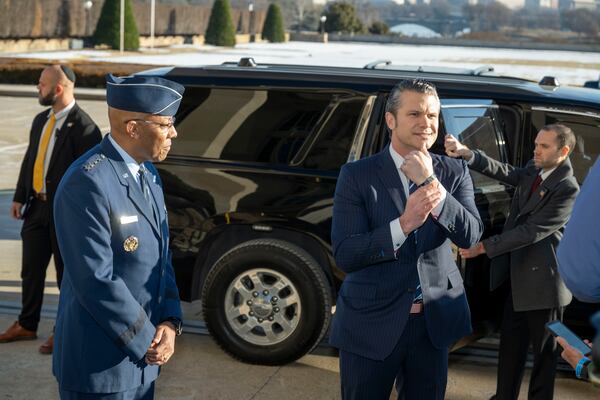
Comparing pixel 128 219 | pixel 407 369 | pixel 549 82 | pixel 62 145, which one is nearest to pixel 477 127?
pixel 549 82

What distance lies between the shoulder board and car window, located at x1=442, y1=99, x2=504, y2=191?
2.90 m

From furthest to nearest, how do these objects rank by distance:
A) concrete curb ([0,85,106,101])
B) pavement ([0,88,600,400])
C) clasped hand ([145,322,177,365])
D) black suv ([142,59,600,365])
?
1. concrete curb ([0,85,106,101])
2. black suv ([142,59,600,365])
3. pavement ([0,88,600,400])
4. clasped hand ([145,322,177,365])

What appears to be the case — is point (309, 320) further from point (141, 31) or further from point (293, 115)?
point (141, 31)

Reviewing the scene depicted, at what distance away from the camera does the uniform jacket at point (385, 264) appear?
12.8ft

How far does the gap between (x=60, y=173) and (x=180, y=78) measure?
3.19ft

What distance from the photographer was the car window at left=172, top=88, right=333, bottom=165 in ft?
20.9

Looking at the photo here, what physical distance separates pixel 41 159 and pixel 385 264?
10.7 ft

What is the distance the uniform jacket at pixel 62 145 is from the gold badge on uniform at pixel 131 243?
3134 mm

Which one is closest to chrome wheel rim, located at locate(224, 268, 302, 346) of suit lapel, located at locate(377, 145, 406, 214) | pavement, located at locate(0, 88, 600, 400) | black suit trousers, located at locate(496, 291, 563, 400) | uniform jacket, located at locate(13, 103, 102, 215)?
pavement, located at locate(0, 88, 600, 400)

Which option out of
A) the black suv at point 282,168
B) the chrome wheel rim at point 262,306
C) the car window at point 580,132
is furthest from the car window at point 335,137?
the car window at point 580,132

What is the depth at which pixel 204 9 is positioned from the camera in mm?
90812

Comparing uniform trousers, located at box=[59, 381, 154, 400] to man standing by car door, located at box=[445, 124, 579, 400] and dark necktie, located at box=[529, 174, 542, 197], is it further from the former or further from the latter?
dark necktie, located at box=[529, 174, 542, 197]

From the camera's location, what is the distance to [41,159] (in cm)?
652

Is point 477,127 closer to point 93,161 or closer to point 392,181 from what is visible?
A: point 392,181
